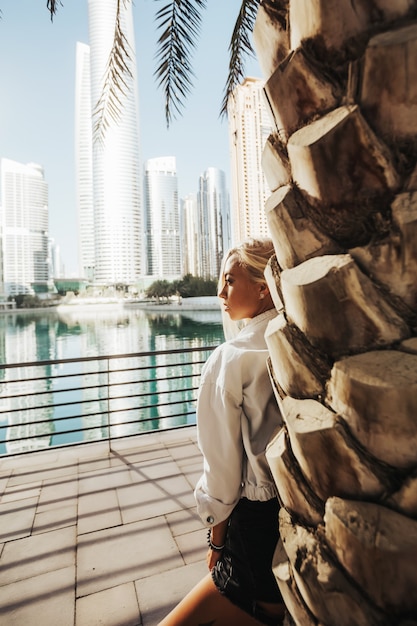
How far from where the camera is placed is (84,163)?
928 inches

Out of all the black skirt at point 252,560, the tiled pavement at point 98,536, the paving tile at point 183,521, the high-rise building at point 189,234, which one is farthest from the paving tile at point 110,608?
the high-rise building at point 189,234

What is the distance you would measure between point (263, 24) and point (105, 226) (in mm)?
63076

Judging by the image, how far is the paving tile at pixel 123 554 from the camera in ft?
6.82

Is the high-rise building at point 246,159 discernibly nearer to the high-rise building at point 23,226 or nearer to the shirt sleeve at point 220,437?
the shirt sleeve at point 220,437

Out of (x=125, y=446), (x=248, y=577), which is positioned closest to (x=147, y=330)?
(x=125, y=446)

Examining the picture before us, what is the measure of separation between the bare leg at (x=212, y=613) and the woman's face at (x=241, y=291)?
77 centimetres

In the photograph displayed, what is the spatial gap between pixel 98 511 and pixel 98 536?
319 mm

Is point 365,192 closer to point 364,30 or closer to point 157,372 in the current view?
point 364,30

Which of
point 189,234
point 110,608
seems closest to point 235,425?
point 110,608

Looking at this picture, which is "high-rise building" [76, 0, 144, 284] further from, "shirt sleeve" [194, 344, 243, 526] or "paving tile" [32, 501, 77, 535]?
"paving tile" [32, 501, 77, 535]

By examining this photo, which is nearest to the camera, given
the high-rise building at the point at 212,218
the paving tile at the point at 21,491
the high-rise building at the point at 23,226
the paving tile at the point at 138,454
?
the paving tile at the point at 21,491

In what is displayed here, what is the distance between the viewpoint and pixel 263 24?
0.58 metres

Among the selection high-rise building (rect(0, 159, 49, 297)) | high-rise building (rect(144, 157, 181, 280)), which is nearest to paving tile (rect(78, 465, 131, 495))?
high-rise building (rect(144, 157, 181, 280))

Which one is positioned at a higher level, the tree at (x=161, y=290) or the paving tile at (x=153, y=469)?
the tree at (x=161, y=290)
